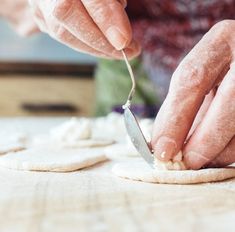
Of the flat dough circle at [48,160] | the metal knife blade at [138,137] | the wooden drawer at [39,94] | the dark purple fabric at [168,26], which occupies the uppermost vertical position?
the metal knife blade at [138,137]

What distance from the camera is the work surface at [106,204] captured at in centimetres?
59

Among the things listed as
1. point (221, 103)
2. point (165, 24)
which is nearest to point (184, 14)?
point (165, 24)

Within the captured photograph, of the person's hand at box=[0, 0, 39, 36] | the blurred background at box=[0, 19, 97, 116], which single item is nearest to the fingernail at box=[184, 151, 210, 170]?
the person's hand at box=[0, 0, 39, 36]

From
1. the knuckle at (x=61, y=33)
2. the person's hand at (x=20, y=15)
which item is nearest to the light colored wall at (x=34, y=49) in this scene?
the person's hand at (x=20, y=15)

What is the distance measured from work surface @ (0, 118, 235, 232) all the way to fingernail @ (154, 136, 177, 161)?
54 mm

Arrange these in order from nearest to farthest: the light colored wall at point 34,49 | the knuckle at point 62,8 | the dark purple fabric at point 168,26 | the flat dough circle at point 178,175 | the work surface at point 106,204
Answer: the work surface at point 106,204 < the flat dough circle at point 178,175 < the knuckle at point 62,8 < the dark purple fabric at point 168,26 < the light colored wall at point 34,49

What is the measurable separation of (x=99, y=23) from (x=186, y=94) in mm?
204

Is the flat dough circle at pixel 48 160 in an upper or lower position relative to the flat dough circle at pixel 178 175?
lower

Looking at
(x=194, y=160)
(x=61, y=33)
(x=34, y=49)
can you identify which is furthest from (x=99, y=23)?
(x=34, y=49)

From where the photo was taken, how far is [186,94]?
0.82 meters

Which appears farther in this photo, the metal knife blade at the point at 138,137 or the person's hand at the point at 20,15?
the person's hand at the point at 20,15

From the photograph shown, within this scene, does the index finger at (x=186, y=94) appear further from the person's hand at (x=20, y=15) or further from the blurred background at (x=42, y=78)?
the blurred background at (x=42, y=78)

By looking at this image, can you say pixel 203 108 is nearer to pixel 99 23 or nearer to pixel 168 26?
pixel 99 23

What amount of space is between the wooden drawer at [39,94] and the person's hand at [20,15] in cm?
65
